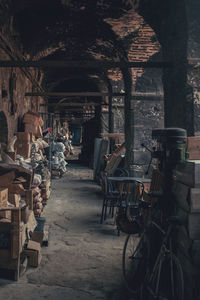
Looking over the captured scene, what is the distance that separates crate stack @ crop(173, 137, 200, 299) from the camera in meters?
2.64

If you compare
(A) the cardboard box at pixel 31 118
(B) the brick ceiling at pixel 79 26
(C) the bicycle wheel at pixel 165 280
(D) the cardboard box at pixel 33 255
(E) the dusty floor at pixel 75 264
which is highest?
(B) the brick ceiling at pixel 79 26

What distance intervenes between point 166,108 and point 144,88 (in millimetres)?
3309

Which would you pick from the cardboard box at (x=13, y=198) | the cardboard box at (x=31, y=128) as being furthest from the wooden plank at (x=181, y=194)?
the cardboard box at (x=31, y=128)

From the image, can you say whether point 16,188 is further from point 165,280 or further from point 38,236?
point 165,280

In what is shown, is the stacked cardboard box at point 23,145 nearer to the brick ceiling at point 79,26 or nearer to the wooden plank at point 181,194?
the brick ceiling at point 79,26

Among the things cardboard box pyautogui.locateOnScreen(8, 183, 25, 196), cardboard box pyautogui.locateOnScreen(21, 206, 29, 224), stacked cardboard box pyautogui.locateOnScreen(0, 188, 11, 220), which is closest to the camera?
cardboard box pyautogui.locateOnScreen(21, 206, 29, 224)

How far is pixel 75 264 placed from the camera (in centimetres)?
405

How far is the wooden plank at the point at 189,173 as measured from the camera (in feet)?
8.78

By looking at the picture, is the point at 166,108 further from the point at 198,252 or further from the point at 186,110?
the point at 198,252

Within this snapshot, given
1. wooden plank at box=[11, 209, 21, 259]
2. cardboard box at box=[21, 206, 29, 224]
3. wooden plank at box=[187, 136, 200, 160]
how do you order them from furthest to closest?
cardboard box at box=[21, 206, 29, 224]
wooden plank at box=[187, 136, 200, 160]
wooden plank at box=[11, 209, 21, 259]

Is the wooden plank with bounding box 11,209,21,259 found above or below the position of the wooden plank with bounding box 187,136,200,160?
below

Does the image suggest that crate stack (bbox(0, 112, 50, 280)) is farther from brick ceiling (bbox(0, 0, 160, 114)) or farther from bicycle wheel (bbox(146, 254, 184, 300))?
brick ceiling (bbox(0, 0, 160, 114))

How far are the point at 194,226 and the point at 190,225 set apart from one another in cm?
4

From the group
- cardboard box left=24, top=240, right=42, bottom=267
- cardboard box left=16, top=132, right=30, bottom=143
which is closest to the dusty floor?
cardboard box left=24, top=240, right=42, bottom=267
